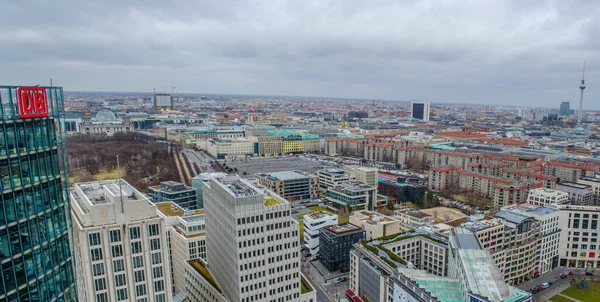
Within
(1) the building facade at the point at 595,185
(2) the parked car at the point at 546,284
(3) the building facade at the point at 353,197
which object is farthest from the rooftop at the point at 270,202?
(1) the building facade at the point at 595,185

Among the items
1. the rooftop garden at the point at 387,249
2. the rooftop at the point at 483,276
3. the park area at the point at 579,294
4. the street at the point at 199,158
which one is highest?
the rooftop at the point at 483,276

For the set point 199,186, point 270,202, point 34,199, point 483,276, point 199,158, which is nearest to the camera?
point 34,199

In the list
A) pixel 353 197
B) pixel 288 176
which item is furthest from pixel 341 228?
pixel 288 176

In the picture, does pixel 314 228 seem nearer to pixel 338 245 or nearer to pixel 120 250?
pixel 338 245

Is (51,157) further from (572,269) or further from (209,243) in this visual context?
(572,269)

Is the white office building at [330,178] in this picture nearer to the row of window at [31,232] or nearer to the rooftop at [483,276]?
the rooftop at [483,276]

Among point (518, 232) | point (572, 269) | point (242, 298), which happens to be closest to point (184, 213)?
point (242, 298)
